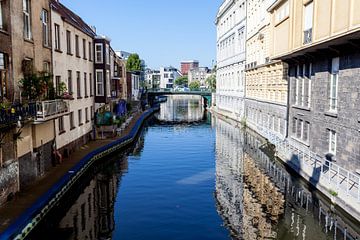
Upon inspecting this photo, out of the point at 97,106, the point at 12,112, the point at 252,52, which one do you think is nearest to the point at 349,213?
the point at 12,112

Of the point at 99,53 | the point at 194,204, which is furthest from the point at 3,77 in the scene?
the point at 99,53

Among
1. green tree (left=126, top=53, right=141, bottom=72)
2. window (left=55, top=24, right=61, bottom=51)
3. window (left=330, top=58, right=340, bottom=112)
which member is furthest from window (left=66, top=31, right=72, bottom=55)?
green tree (left=126, top=53, right=141, bottom=72)

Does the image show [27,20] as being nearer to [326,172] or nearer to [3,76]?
[3,76]

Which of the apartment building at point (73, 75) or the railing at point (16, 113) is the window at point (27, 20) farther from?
the railing at point (16, 113)

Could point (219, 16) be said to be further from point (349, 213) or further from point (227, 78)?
point (349, 213)

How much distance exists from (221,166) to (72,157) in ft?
36.2

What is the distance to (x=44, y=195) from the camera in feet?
54.8

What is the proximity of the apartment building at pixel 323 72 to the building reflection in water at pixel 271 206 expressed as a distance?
2.63m

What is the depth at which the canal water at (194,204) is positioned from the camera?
49.0 feet

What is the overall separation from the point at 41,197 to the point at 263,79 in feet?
99.7

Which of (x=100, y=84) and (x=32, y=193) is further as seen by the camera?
(x=100, y=84)

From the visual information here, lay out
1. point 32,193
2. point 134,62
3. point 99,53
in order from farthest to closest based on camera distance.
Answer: point 134,62 → point 99,53 → point 32,193

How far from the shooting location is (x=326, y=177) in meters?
18.5

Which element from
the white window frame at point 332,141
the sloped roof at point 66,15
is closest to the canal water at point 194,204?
the white window frame at point 332,141
